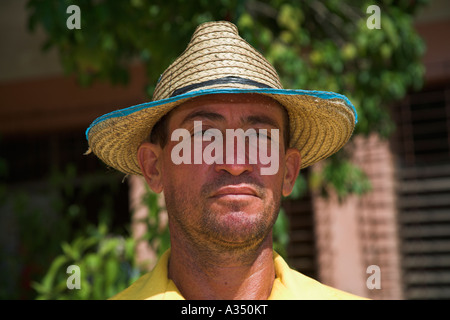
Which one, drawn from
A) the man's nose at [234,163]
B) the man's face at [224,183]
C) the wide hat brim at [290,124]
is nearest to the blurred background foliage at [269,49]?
the wide hat brim at [290,124]

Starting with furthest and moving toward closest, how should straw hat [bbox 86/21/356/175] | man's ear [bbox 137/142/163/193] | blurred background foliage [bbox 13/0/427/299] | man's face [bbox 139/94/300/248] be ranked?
1. blurred background foliage [bbox 13/0/427/299]
2. man's ear [bbox 137/142/163/193]
3. straw hat [bbox 86/21/356/175]
4. man's face [bbox 139/94/300/248]

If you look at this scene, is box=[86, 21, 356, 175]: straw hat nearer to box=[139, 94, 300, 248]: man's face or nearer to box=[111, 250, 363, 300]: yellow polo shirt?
box=[139, 94, 300, 248]: man's face

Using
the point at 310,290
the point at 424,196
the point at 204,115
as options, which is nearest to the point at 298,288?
the point at 310,290

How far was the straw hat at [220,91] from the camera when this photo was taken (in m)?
1.76

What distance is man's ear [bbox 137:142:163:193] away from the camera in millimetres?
1938

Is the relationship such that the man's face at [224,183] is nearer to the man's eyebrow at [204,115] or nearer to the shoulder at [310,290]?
the man's eyebrow at [204,115]

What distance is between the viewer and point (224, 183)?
1.67m

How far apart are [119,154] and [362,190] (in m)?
2.56

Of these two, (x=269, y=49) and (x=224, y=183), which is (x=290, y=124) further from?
(x=269, y=49)

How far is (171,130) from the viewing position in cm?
184

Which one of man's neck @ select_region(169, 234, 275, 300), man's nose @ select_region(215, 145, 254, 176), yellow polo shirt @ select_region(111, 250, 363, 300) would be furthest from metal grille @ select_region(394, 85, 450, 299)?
man's nose @ select_region(215, 145, 254, 176)

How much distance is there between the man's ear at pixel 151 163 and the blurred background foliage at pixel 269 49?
1.03m

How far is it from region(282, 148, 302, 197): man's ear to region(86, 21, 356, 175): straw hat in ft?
0.26
